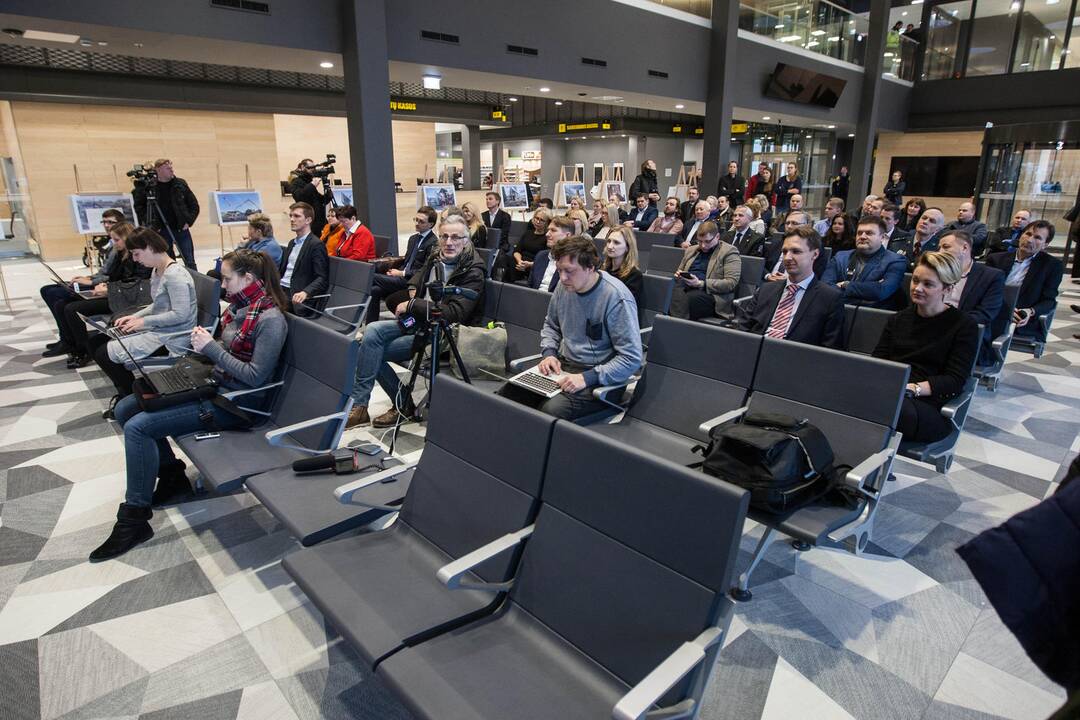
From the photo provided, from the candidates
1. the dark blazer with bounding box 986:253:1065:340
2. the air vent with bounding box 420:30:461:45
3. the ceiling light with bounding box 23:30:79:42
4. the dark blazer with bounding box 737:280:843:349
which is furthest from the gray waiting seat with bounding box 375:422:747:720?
the air vent with bounding box 420:30:461:45

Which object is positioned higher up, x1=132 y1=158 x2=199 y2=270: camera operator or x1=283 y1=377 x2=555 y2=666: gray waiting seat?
x1=132 y1=158 x2=199 y2=270: camera operator

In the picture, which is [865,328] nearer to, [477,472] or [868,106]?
[477,472]

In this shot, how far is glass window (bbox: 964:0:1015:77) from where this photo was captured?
49.1ft

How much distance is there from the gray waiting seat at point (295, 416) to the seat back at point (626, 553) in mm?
1344

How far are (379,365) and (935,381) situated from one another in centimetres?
326

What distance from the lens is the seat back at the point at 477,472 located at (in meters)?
1.92

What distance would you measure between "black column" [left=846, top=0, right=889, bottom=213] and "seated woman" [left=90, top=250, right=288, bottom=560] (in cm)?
1598

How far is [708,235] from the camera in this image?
5.51m

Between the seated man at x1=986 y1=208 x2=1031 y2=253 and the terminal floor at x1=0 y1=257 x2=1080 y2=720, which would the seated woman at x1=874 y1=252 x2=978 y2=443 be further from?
the seated man at x1=986 y1=208 x2=1031 y2=253

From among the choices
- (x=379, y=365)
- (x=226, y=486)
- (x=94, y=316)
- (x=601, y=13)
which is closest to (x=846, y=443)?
(x=226, y=486)

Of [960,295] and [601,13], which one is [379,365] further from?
[601,13]

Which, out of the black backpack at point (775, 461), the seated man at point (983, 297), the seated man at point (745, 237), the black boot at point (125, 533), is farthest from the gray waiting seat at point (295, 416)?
the seated man at point (745, 237)

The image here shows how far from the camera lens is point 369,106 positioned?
758 cm

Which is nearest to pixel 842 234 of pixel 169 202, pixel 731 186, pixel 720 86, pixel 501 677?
pixel 501 677
